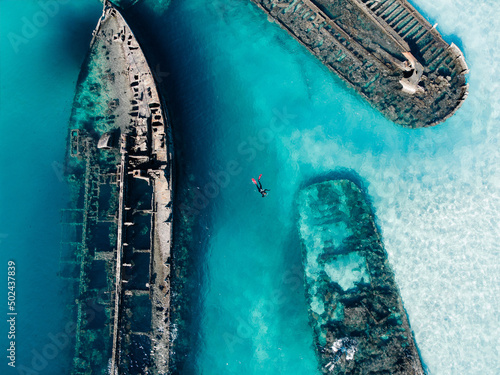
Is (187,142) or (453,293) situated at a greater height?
(453,293)

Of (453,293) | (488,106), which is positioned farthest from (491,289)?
(488,106)

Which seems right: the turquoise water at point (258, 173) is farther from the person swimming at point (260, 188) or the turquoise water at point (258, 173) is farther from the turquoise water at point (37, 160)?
the person swimming at point (260, 188)

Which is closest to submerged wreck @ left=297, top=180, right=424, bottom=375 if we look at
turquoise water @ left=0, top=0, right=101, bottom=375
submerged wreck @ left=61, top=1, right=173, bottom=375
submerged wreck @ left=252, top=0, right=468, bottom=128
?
submerged wreck @ left=252, top=0, right=468, bottom=128

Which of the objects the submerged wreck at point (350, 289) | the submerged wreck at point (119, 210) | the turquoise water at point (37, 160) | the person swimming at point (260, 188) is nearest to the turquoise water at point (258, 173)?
the turquoise water at point (37, 160)

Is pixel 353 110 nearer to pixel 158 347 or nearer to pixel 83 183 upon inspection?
pixel 83 183

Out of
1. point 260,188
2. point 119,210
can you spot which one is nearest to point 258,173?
point 260,188

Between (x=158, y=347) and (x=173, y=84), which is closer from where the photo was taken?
(x=158, y=347)

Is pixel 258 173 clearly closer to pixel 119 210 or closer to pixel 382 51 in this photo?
pixel 119 210
